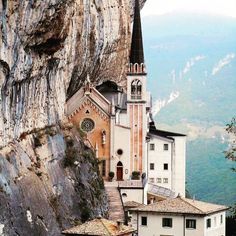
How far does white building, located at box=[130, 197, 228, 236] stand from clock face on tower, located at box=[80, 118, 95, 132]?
2127 centimetres

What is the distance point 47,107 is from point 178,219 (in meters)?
11.5

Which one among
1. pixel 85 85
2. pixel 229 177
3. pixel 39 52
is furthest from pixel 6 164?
pixel 229 177

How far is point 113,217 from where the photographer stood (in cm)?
7062

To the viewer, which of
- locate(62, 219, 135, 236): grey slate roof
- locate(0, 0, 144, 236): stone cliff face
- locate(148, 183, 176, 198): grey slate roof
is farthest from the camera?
locate(148, 183, 176, 198): grey slate roof

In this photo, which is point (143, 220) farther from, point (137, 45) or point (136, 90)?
point (137, 45)

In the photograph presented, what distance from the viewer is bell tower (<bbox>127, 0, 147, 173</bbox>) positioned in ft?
270

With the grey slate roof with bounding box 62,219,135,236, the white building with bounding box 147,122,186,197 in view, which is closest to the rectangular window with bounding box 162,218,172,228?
the grey slate roof with bounding box 62,219,135,236

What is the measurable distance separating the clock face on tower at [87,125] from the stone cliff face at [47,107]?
2971mm

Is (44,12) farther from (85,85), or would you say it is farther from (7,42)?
(85,85)

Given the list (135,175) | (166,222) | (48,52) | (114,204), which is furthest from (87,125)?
→ (48,52)

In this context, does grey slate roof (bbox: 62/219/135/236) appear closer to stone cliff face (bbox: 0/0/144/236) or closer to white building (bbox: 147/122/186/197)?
stone cliff face (bbox: 0/0/144/236)

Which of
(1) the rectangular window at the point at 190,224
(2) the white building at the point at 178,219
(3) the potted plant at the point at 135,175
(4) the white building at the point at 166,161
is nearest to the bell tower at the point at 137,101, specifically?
(3) the potted plant at the point at 135,175

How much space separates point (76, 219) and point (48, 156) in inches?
172

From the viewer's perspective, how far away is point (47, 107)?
65.3 meters
